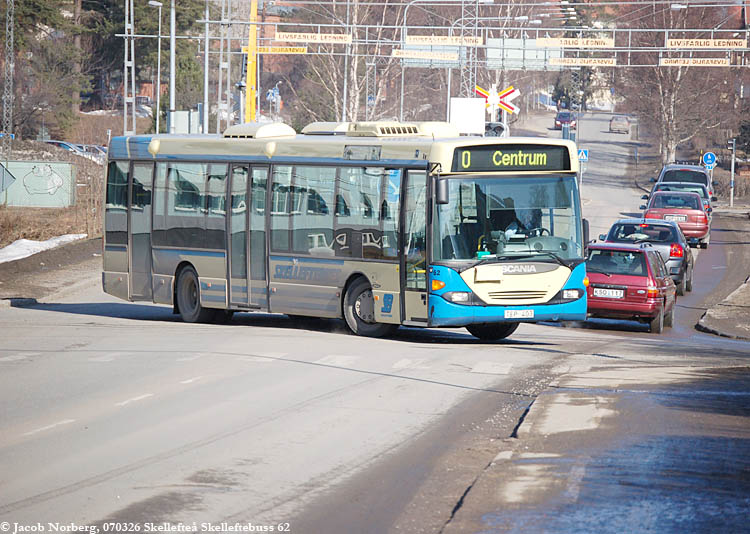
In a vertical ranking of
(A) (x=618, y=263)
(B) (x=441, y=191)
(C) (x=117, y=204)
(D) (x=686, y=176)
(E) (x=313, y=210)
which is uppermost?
(D) (x=686, y=176)

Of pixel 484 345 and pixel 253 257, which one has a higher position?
pixel 253 257

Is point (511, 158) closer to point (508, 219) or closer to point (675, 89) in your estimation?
point (508, 219)

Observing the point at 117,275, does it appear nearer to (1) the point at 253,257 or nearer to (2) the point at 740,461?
(1) the point at 253,257

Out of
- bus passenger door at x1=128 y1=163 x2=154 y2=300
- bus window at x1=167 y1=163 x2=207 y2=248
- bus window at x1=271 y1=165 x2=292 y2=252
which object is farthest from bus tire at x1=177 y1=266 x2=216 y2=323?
bus window at x1=271 y1=165 x2=292 y2=252

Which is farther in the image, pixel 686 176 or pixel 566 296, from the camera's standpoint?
pixel 686 176

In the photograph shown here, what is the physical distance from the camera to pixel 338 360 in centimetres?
1423

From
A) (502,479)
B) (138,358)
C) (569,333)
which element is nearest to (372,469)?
(502,479)

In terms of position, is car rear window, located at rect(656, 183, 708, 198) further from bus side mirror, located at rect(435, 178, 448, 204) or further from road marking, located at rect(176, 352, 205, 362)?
road marking, located at rect(176, 352, 205, 362)

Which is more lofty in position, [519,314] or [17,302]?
[519,314]

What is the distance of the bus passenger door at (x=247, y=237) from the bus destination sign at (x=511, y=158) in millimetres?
3604

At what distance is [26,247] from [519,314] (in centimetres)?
1959

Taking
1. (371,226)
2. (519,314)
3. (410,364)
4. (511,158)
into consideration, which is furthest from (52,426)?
(511,158)

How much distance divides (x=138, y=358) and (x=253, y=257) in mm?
4589

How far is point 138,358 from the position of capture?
14.4 metres
